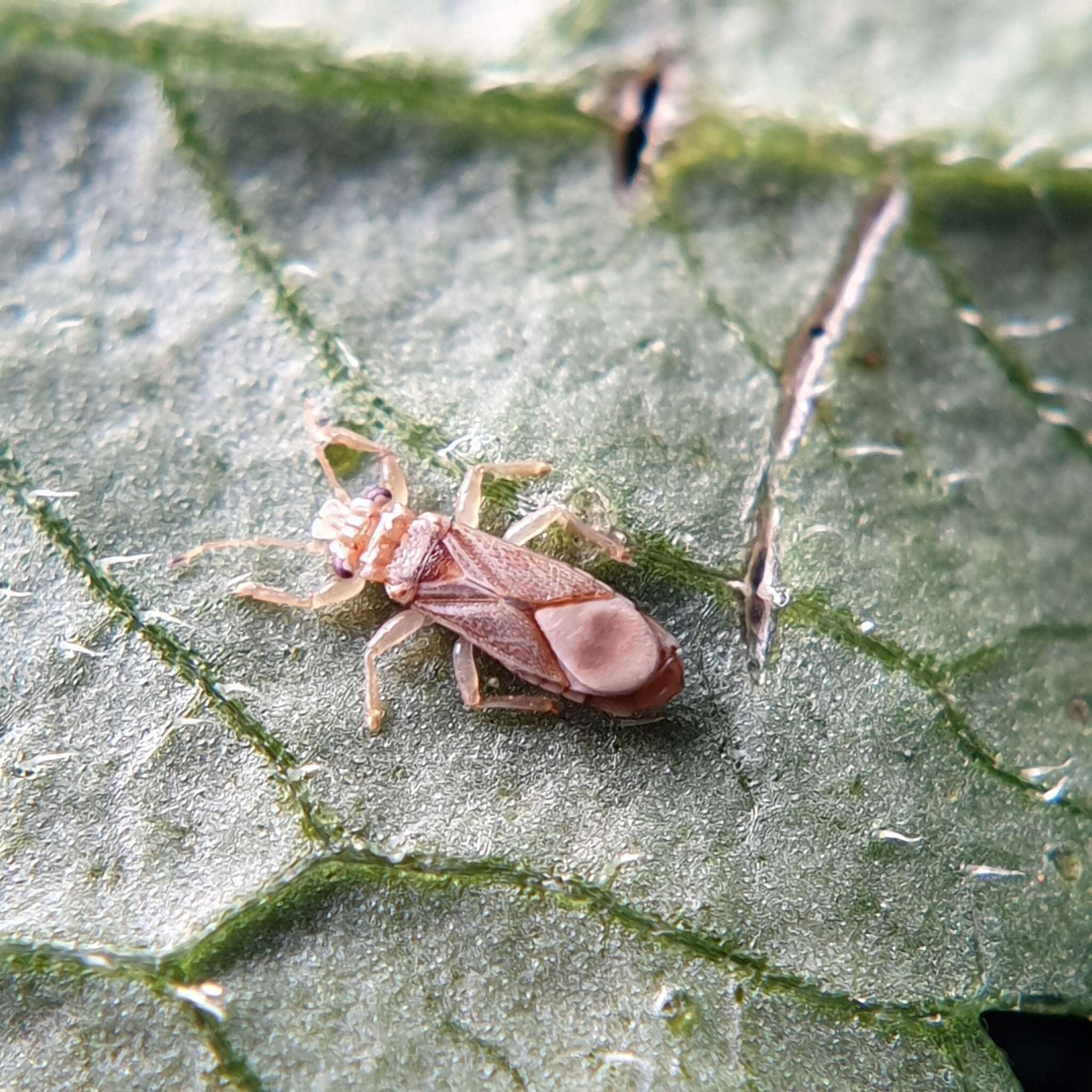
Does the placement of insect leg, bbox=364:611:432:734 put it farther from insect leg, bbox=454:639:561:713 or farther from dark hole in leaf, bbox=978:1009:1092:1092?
dark hole in leaf, bbox=978:1009:1092:1092

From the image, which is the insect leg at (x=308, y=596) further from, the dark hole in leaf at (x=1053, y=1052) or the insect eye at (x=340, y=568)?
the dark hole in leaf at (x=1053, y=1052)

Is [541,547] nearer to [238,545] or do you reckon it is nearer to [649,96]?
[238,545]

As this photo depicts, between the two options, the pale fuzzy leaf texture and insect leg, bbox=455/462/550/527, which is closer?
the pale fuzzy leaf texture

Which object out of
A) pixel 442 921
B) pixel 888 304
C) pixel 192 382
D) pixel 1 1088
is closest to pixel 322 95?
pixel 192 382

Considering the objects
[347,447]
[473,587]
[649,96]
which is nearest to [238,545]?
[347,447]

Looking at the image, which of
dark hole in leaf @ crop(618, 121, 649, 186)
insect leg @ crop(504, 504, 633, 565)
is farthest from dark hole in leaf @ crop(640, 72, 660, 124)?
insect leg @ crop(504, 504, 633, 565)
